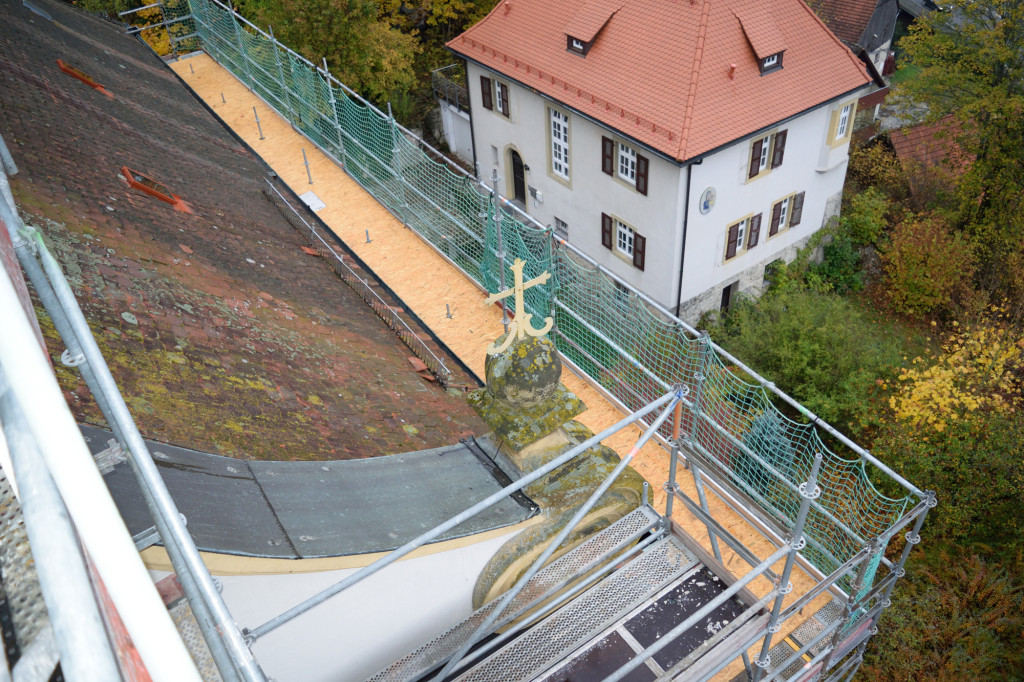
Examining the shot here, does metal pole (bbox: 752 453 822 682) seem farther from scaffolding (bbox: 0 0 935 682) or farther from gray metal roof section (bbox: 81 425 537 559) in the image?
gray metal roof section (bbox: 81 425 537 559)

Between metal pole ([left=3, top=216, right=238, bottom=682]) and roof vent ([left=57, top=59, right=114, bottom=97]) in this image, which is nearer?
metal pole ([left=3, top=216, right=238, bottom=682])

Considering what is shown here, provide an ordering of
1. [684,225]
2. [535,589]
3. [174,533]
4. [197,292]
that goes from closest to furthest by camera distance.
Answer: [174,533], [535,589], [197,292], [684,225]

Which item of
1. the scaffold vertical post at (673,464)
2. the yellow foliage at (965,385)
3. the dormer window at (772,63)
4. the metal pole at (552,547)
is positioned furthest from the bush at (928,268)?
the metal pole at (552,547)

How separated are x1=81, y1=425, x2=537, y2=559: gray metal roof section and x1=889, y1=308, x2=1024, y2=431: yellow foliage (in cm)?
1452

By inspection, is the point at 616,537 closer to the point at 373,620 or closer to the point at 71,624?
the point at 373,620

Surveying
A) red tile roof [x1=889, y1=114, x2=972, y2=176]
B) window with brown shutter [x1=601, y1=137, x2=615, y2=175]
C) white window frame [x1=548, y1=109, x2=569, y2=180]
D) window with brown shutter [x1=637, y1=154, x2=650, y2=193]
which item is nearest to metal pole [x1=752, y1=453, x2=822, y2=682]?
window with brown shutter [x1=637, y1=154, x2=650, y2=193]

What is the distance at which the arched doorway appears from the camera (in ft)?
101

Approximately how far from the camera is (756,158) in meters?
24.0

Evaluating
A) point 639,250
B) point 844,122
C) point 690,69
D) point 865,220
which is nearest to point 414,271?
point 690,69

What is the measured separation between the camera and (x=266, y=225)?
1169 centimetres

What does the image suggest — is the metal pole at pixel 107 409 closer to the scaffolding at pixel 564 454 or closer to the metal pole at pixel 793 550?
the scaffolding at pixel 564 454

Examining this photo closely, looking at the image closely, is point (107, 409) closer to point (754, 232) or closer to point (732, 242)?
point (732, 242)

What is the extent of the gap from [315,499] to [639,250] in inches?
809

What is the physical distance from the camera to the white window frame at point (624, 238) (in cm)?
2561
